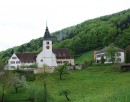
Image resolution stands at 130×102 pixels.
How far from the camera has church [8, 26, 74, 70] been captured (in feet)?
394

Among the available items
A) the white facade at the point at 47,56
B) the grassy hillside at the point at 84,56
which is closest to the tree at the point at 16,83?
the white facade at the point at 47,56

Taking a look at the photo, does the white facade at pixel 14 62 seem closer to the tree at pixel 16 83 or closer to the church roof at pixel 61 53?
the church roof at pixel 61 53

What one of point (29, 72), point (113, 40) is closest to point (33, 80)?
point (29, 72)

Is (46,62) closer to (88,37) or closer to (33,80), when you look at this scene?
(33,80)

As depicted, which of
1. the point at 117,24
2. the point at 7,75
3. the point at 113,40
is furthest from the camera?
the point at 117,24

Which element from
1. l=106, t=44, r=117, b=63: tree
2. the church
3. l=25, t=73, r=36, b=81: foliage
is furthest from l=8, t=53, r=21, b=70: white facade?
l=106, t=44, r=117, b=63: tree

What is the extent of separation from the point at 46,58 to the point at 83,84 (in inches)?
1562

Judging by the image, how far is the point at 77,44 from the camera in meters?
175

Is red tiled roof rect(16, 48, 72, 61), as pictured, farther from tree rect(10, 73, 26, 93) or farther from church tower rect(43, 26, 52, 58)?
tree rect(10, 73, 26, 93)

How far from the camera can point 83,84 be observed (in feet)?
269

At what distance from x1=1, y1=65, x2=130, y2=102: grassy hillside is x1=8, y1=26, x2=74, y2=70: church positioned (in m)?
18.2

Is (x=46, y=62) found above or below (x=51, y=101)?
above

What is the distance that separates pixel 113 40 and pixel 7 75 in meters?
92.0

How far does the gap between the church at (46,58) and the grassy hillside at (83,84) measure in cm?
1817
